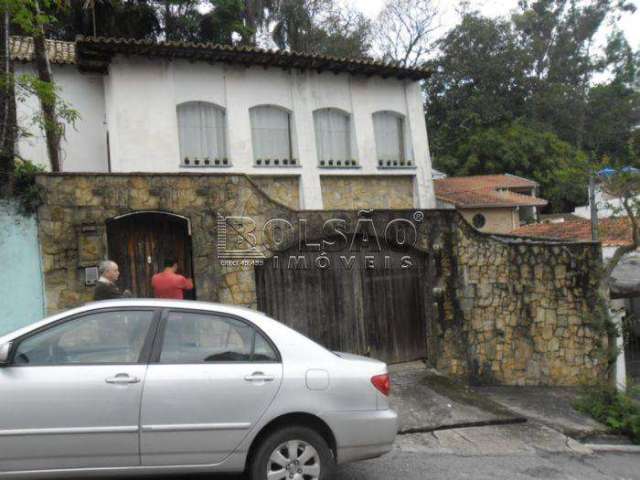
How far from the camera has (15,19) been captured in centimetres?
788

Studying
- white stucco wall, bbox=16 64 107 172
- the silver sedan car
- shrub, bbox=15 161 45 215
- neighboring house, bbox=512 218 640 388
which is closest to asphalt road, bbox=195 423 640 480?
Answer: the silver sedan car

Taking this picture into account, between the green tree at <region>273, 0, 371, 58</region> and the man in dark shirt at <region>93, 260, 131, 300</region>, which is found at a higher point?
the green tree at <region>273, 0, 371, 58</region>

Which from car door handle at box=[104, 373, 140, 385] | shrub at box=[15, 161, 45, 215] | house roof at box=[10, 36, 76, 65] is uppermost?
house roof at box=[10, 36, 76, 65]

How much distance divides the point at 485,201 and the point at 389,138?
10711mm

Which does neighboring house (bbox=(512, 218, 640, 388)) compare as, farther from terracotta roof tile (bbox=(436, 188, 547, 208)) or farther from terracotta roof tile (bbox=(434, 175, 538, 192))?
terracotta roof tile (bbox=(434, 175, 538, 192))

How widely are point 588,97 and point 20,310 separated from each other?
37617 mm

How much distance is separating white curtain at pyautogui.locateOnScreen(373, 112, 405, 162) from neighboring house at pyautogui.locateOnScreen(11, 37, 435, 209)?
0.03 m

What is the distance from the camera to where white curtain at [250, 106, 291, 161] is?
1373cm

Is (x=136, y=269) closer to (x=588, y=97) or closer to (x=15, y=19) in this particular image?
(x=15, y=19)

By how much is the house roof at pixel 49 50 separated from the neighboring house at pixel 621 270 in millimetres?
12272

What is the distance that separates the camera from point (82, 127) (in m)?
14.4

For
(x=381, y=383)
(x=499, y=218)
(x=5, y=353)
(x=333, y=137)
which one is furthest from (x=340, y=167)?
(x=499, y=218)

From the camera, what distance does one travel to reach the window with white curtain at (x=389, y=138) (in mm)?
15012

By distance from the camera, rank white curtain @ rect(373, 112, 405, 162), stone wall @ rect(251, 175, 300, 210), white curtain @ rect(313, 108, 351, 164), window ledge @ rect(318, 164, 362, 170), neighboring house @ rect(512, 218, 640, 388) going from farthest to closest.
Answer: white curtain @ rect(373, 112, 405, 162), white curtain @ rect(313, 108, 351, 164), window ledge @ rect(318, 164, 362, 170), stone wall @ rect(251, 175, 300, 210), neighboring house @ rect(512, 218, 640, 388)
